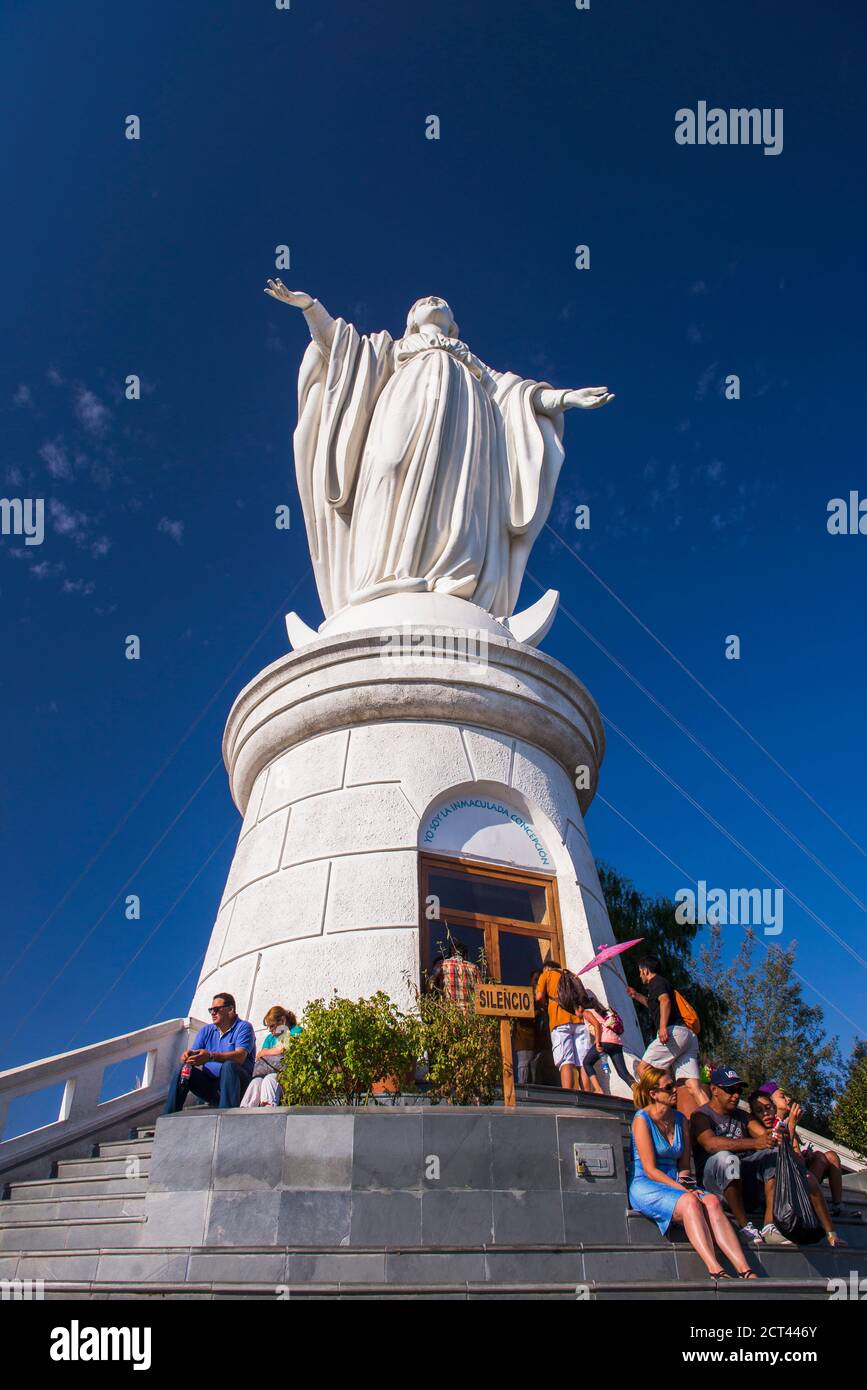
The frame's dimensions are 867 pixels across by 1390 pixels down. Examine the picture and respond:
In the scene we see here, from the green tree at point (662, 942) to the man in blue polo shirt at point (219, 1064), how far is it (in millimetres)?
14290

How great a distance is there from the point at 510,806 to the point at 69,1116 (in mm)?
5823

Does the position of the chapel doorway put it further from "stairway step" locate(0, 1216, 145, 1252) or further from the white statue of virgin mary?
the white statue of virgin mary

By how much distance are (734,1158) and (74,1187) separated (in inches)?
203

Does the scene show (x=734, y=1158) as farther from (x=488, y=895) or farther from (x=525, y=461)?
(x=525, y=461)

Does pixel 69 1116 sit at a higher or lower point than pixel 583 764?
lower

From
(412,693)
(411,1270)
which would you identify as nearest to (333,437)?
(412,693)

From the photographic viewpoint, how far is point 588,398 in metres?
15.8

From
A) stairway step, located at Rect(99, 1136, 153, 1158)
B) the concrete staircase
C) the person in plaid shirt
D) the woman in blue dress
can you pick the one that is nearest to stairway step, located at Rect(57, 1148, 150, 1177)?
stairway step, located at Rect(99, 1136, 153, 1158)

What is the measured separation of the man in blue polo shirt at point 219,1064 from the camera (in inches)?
285

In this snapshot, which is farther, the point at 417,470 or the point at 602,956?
the point at 417,470

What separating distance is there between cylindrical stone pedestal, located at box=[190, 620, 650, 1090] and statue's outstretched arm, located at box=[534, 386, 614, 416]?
19.0 feet

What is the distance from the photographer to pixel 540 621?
46.4 ft

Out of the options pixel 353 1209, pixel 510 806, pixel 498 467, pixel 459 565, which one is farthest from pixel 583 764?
pixel 353 1209
